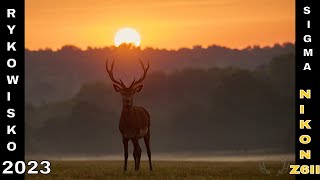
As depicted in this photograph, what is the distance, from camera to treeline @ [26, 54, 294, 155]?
115812mm

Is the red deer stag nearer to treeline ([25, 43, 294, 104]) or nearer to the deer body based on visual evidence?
the deer body

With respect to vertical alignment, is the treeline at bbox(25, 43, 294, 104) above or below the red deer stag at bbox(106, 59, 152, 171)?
above

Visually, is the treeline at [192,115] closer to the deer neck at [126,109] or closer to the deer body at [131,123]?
the deer body at [131,123]

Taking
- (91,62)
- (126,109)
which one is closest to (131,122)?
(126,109)

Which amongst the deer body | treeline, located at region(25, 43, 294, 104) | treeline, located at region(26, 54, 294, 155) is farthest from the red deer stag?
treeline, located at region(25, 43, 294, 104)

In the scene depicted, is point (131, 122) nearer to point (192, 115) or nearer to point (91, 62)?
point (192, 115)

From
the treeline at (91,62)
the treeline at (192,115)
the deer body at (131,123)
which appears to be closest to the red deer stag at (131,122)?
the deer body at (131,123)

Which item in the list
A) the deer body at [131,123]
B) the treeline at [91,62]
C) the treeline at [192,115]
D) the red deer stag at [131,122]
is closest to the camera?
the red deer stag at [131,122]

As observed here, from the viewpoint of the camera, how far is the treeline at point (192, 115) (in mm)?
115812

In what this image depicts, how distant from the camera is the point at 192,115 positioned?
404 feet

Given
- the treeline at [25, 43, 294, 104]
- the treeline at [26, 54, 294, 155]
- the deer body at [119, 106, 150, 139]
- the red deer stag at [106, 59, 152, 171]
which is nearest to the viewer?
the red deer stag at [106, 59, 152, 171]

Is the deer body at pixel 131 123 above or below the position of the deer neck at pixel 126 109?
below

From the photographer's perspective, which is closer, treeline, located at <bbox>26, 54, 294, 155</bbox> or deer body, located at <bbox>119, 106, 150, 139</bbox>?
deer body, located at <bbox>119, 106, 150, 139</bbox>

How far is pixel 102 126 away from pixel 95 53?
52.2m
